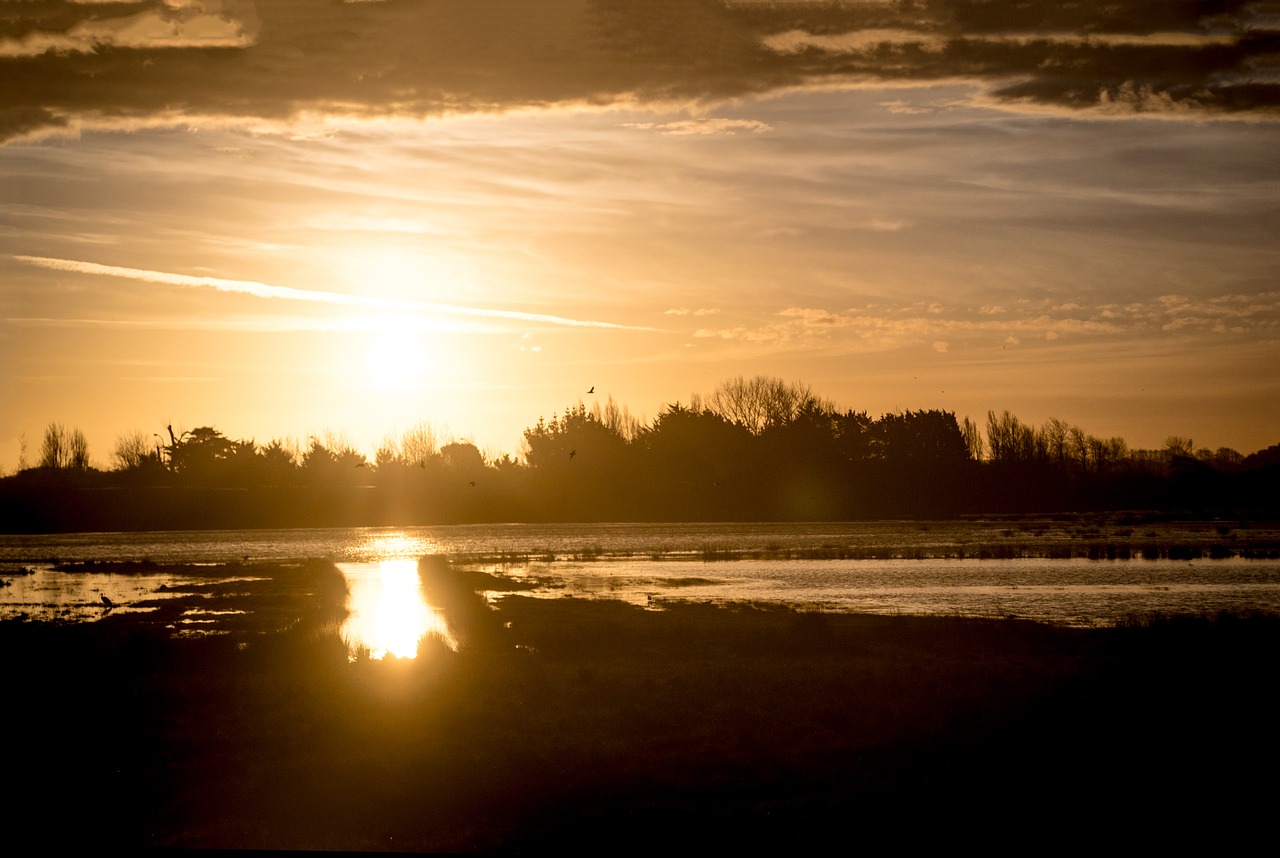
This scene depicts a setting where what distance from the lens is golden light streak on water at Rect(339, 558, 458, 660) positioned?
91.9 feet

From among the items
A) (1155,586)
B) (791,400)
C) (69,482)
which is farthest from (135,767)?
(69,482)

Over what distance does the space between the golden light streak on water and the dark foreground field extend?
1706 millimetres

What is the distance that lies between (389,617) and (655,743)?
69.1 ft

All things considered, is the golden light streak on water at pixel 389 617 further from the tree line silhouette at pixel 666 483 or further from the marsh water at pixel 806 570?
the tree line silhouette at pixel 666 483

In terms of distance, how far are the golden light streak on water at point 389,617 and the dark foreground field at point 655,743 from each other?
171cm

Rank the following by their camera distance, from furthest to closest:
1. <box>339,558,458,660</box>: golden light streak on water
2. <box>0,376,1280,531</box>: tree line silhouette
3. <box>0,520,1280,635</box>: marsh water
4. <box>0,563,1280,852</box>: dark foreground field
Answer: <box>0,376,1280,531</box>: tree line silhouette, <box>0,520,1280,635</box>: marsh water, <box>339,558,458,660</box>: golden light streak on water, <box>0,563,1280,852</box>: dark foreground field

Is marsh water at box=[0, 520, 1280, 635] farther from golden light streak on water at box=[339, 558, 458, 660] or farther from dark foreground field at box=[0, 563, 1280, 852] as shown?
→ dark foreground field at box=[0, 563, 1280, 852]

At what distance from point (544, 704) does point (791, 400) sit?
141 metres

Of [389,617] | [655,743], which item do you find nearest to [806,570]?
[389,617]

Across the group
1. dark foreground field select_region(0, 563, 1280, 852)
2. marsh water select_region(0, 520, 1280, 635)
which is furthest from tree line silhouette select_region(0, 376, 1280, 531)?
dark foreground field select_region(0, 563, 1280, 852)

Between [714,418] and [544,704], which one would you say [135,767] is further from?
[714,418]

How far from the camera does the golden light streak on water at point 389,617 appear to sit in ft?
91.9

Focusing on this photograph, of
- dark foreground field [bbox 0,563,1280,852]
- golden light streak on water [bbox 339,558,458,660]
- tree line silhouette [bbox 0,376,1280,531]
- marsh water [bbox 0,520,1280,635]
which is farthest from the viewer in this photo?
tree line silhouette [bbox 0,376,1280,531]

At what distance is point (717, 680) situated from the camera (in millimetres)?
21141
